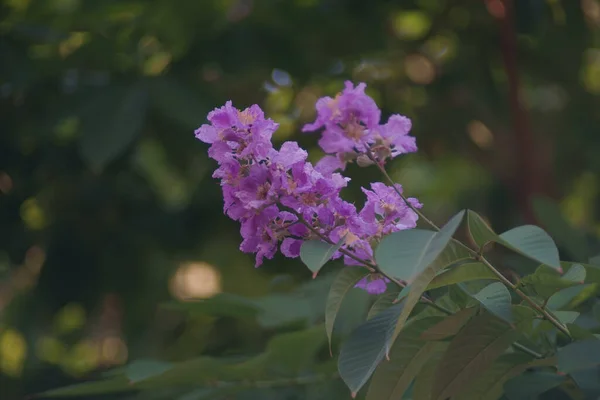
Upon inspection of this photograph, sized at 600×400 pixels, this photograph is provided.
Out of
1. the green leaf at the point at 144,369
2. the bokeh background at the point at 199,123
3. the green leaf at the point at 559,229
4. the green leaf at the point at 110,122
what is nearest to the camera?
the green leaf at the point at 144,369

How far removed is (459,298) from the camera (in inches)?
33.4

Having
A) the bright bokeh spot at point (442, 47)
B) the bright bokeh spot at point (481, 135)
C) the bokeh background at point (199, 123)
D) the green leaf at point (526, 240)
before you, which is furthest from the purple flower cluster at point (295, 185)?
the bright bokeh spot at point (481, 135)

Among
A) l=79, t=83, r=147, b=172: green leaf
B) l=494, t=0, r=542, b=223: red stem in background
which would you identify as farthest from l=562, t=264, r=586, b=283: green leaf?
l=494, t=0, r=542, b=223: red stem in background

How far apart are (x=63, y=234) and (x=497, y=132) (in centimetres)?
122

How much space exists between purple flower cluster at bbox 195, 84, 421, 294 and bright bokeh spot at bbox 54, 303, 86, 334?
145 centimetres

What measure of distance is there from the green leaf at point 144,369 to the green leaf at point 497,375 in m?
0.42

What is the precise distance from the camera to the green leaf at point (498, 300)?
0.74m

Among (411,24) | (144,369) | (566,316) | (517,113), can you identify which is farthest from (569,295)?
(411,24)

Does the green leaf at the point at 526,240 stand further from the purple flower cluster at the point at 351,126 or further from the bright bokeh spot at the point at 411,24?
the bright bokeh spot at the point at 411,24

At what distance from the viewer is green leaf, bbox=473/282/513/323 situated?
0.74 metres

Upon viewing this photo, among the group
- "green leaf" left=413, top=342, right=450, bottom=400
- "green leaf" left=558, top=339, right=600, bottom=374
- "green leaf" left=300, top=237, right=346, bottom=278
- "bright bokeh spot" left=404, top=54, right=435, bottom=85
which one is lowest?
"bright bokeh spot" left=404, top=54, right=435, bottom=85

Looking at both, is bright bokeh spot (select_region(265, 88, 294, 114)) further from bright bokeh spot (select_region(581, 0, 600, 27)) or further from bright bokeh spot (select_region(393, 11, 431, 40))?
bright bokeh spot (select_region(581, 0, 600, 27))

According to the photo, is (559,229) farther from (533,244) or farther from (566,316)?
(533,244)

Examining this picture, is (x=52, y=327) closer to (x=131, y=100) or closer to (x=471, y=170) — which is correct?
(x=131, y=100)
